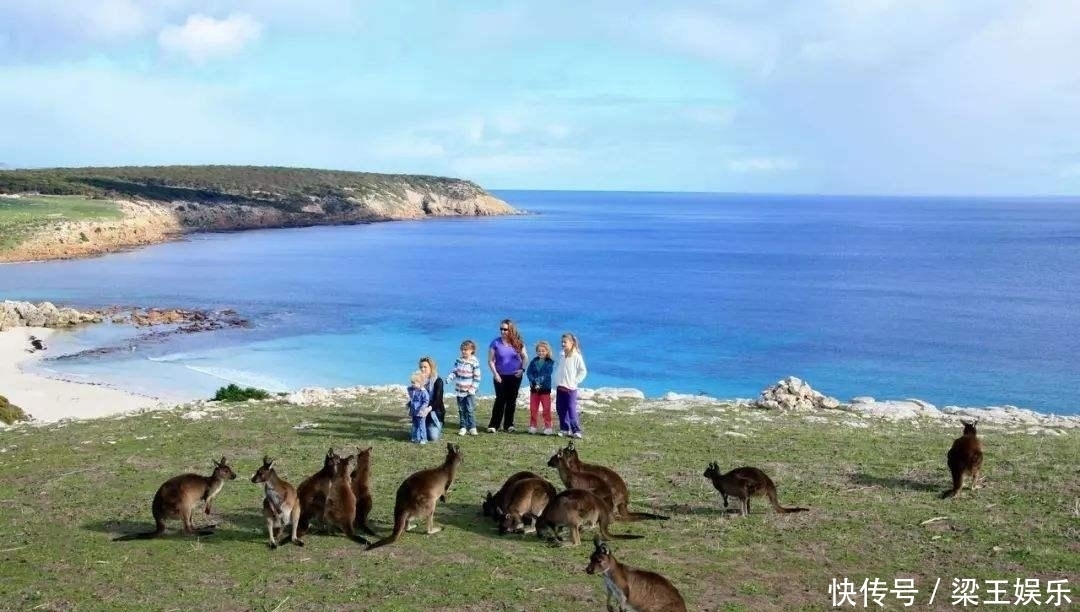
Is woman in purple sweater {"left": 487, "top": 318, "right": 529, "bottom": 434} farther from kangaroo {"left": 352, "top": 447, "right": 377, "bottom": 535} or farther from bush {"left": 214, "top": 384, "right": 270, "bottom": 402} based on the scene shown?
bush {"left": 214, "top": 384, "right": 270, "bottom": 402}

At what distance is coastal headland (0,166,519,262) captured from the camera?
99.7 m

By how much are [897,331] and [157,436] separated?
170 feet

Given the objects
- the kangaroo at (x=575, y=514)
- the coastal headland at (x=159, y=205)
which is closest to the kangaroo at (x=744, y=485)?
the kangaroo at (x=575, y=514)

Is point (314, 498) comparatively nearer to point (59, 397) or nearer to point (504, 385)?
point (504, 385)

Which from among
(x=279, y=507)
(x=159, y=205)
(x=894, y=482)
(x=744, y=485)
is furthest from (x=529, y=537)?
(x=159, y=205)

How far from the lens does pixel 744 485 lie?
11.0 m

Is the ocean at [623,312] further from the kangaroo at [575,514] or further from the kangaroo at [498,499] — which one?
the kangaroo at [575,514]

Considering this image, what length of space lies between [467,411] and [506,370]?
1020mm

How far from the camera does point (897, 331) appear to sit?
59062mm

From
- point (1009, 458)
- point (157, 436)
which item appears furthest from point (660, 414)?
point (157, 436)

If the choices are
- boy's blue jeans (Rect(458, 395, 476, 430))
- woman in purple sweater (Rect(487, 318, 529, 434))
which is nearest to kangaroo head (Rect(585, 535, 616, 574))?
boy's blue jeans (Rect(458, 395, 476, 430))

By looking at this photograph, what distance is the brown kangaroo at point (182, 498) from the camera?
10516mm

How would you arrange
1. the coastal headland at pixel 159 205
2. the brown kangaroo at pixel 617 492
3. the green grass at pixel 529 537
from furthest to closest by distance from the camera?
the coastal headland at pixel 159 205
the brown kangaroo at pixel 617 492
the green grass at pixel 529 537

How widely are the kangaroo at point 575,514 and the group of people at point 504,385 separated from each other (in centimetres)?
586
